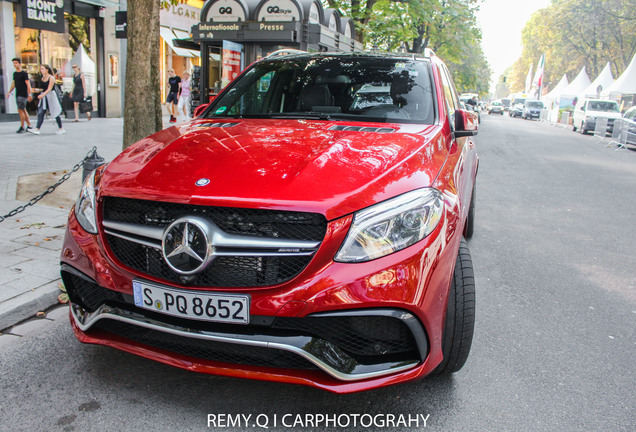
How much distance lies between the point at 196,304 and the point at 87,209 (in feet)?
2.74

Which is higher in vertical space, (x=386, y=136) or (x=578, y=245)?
(x=386, y=136)

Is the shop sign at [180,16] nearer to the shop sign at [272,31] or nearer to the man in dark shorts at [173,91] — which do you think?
the man in dark shorts at [173,91]

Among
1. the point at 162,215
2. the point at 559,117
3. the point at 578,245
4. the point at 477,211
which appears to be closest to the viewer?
the point at 162,215

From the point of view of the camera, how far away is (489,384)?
2.79m

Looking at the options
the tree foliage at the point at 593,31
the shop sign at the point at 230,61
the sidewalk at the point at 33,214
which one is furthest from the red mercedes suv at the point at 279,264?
the tree foliage at the point at 593,31

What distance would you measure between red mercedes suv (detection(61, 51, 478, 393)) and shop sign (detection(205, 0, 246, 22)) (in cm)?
936

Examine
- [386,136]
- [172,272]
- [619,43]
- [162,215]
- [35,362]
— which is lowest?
[35,362]

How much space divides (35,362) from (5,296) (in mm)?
871

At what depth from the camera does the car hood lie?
2.20m

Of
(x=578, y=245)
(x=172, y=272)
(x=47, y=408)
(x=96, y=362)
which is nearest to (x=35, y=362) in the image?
(x=96, y=362)

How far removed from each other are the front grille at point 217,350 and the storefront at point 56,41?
49.8 ft

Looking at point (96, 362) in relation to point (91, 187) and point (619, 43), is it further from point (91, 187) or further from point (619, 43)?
point (619, 43)

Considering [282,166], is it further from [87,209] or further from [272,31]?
[272,31]

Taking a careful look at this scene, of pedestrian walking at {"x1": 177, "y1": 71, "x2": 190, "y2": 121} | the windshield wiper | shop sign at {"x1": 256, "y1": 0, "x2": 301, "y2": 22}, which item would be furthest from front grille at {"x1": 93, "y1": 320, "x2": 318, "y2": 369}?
pedestrian walking at {"x1": 177, "y1": 71, "x2": 190, "y2": 121}
